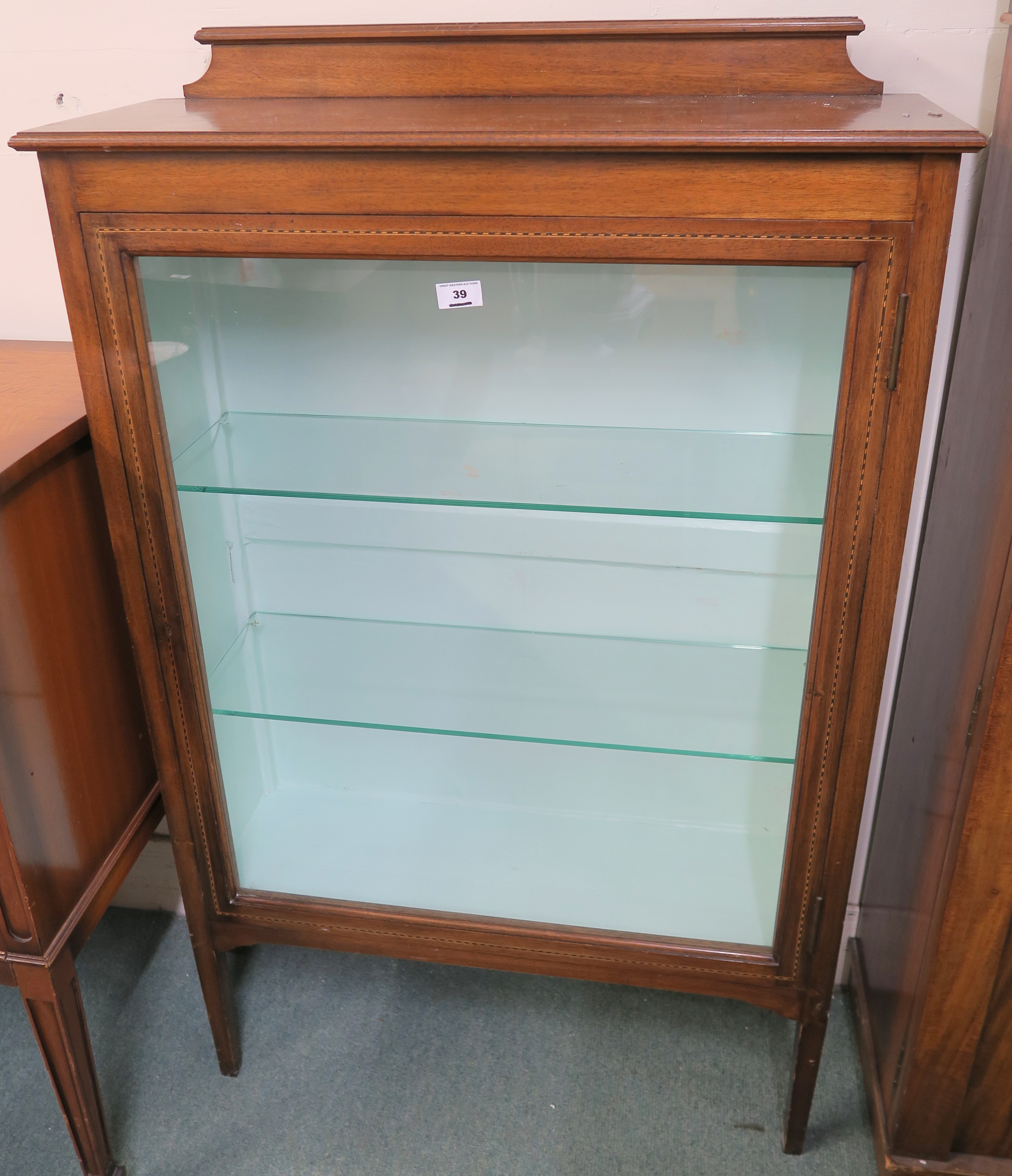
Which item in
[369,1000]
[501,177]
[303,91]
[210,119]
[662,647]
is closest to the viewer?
[501,177]

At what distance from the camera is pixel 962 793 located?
110 cm

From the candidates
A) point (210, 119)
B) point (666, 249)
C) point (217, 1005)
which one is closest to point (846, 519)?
point (666, 249)

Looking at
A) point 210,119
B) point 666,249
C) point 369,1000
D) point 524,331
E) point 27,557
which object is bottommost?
point 369,1000

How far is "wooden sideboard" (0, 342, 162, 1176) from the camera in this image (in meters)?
1.10

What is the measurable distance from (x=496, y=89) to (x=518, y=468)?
0.44m

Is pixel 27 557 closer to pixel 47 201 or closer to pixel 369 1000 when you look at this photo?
pixel 47 201

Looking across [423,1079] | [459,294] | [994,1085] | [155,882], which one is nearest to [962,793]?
[994,1085]

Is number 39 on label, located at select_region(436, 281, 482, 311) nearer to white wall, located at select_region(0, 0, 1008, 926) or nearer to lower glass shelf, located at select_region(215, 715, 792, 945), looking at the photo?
white wall, located at select_region(0, 0, 1008, 926)

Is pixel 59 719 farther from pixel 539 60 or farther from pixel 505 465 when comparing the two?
pixel 539 60

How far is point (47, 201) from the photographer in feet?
3.15

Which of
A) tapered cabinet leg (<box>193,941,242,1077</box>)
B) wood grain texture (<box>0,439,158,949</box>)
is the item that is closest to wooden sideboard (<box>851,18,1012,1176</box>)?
tapered cabinet leg (<box>193,941,242,1077</box>)

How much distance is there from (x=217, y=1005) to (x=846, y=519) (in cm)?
111

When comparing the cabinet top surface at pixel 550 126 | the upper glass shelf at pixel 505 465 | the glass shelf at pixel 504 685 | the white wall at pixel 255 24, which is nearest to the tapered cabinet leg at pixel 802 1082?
the glass shelf at pixel 504 685

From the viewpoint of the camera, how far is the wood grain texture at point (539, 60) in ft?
3.56
